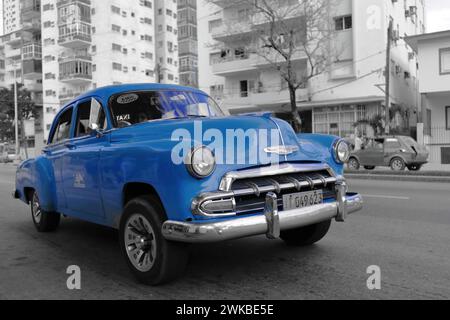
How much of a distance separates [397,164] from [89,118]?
51.0 feet

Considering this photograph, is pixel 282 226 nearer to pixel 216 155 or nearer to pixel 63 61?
pixel 216 155

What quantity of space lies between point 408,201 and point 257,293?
248 inches

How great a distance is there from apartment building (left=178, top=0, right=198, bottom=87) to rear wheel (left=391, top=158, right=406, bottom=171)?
138 ft

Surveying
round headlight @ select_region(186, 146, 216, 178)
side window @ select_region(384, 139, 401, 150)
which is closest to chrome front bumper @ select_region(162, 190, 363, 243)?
round headlight @ select_region(186, 146, 216, 178)

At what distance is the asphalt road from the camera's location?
3.71m

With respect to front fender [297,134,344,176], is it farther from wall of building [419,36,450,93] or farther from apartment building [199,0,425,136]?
apartment building [199,0,425,136]

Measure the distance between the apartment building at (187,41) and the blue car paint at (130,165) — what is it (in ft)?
173

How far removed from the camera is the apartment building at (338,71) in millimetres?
28500

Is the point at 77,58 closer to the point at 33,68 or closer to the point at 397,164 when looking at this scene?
the point at 33,68

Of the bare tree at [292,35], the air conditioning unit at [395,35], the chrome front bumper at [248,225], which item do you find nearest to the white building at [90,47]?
the bare tree at [292,35]

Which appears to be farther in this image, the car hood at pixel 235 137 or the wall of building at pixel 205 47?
the wall of building at pixel 205 47

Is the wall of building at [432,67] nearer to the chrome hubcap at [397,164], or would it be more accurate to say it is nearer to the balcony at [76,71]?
the chrome hubcap at [397,164]

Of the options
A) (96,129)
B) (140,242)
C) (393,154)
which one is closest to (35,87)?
(393,154)
